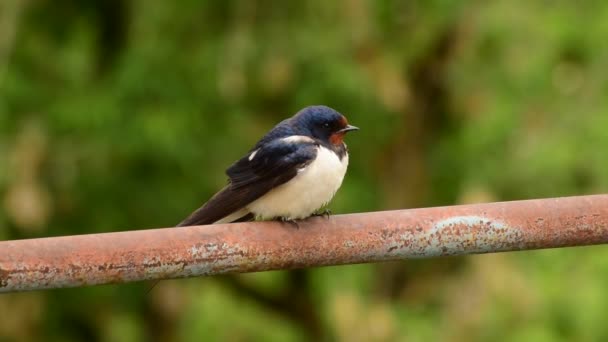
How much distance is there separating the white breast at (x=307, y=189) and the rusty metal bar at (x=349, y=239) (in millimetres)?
818

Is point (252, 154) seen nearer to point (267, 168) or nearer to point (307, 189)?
point (267, 168)

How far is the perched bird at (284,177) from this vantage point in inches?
121

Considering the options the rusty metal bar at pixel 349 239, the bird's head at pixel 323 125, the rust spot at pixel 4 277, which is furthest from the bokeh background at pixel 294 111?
the rust spot at pixel 4 277

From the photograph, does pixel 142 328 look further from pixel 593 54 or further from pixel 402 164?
pixel 593 54

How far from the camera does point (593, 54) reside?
5250mm

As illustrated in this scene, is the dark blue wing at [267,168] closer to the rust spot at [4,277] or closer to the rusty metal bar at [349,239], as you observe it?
the rusty metal bar at [349,239]

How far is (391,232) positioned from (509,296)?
106 inches

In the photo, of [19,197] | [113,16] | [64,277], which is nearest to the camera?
[64,277]

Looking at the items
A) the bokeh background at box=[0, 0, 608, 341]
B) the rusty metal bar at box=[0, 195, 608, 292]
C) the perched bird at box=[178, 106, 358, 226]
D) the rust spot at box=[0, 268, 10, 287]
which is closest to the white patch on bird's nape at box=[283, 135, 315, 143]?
the perched bird at box=[178, 106, 358, 226]

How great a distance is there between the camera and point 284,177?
3.16 metres

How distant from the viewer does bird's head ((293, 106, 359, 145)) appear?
10.9ft

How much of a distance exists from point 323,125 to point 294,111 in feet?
4.54

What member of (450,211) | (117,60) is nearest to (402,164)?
(117,60)

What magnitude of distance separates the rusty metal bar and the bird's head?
3.52 ft
